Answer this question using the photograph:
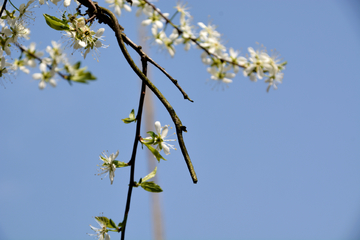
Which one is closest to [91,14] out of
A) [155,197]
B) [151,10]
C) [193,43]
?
[151,10]

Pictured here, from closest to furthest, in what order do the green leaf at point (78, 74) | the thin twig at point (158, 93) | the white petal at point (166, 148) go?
the green leaf at point (78, 74)
the thin twig at point (158, 93)
the white petal at point (166, 148)

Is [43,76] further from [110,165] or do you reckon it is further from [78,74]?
[110,165]

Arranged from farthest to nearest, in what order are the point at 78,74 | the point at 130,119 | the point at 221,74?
the point at 130,119
the point at 221,74
the point at 78,74

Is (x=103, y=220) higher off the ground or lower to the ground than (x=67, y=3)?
lower

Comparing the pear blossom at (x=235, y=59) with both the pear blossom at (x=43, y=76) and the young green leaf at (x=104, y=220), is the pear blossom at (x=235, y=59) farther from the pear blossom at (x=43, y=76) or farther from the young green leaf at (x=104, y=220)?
the young green leaf at (x=104, y=220)

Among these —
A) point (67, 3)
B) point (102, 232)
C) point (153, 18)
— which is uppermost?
point (67, 3)

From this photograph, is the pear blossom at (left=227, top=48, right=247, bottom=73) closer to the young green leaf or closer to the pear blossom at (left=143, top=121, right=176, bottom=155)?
the pear blossom at (left=143, top=121, right=176, bottom=155)

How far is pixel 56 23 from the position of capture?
84cm

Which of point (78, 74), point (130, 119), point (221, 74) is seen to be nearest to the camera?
point (78, 74)

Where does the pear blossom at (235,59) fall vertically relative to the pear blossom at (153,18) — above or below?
below

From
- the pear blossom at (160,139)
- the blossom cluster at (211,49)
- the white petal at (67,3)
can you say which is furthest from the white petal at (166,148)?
the white petal at (67,3)

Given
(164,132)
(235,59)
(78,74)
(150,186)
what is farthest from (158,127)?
(78,74)

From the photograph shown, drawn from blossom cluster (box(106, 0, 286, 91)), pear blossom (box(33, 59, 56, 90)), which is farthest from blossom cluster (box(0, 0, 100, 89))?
blossom cluster (box(106, 0, 286, 91))

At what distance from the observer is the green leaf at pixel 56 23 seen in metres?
0.84
